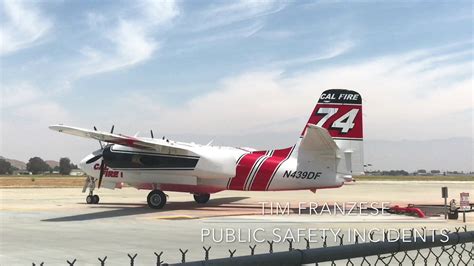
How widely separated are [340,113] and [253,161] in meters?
5.30

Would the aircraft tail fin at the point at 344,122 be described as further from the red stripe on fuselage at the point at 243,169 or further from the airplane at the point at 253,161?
the red stripe on fuselage at the point at 243,169

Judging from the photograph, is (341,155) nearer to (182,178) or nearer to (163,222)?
(182,178)

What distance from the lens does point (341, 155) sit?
24984 mm

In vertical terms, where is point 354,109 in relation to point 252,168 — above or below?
above

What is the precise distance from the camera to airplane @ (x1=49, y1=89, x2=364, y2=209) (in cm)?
2477

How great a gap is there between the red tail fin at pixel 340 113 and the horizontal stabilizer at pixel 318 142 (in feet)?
4.73

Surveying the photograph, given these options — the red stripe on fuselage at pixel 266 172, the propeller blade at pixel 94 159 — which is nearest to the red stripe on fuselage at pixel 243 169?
the red stripe on fuselage at pixel 266 172

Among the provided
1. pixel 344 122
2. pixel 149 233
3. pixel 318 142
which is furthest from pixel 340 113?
pixel 149 233

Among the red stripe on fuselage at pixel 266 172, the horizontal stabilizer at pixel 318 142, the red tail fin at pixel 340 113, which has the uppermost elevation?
the red tail fin at pixel 340 113

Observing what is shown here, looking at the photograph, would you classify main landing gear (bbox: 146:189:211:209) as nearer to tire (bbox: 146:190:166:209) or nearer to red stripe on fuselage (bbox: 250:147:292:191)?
tire (bbox: 146:190:166:209)

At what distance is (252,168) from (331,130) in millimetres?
4702

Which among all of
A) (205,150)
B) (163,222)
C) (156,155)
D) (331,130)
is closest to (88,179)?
(156,155)

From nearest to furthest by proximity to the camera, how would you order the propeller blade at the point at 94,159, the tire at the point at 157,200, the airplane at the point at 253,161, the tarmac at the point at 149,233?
the tarmac at the point at 149,233
the airplane at the point at 253,161
the tire at the point at 157,200
the propeller blade at the point at 94,159

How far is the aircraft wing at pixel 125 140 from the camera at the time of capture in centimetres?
2198
